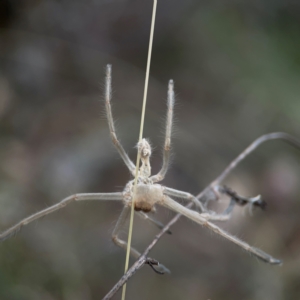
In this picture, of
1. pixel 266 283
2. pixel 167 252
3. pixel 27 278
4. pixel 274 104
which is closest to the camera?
pixel 27 278

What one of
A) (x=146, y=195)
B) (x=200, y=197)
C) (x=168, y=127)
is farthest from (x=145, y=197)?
(x=200, y=197)

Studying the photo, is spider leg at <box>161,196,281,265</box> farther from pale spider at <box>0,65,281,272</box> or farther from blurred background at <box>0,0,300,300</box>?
blurred background at <box>0,0,300,300</box>

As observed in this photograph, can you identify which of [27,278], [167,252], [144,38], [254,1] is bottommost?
[27,278]

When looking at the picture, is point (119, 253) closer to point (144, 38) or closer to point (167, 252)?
point (167, 252)

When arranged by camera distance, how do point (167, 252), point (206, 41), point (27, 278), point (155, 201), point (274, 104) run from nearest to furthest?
point (155, 201)
point (27, 278)
point (167, 252)
point (274, 104)
point (206, 41)

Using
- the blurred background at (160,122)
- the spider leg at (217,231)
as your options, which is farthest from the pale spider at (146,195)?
the blurred background at (160,122)

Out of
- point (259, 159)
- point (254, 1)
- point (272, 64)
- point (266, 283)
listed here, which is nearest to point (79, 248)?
point (266, 283)

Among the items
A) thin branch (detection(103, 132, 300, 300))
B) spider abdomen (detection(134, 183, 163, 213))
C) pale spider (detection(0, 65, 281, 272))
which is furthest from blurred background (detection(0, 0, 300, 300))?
spider abdomen (detection(134, 183, 163, 213))
